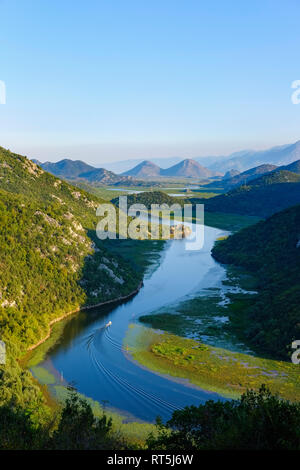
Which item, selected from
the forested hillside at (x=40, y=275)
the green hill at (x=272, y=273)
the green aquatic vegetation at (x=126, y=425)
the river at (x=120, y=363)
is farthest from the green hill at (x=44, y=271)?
the green hill at (x=272, y=273)

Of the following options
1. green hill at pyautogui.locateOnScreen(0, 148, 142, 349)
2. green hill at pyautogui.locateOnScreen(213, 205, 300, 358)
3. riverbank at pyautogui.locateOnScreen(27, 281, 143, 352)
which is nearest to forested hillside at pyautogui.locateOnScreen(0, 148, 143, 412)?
green hill at pyautogui.locateOnScreen(0, 148, 142, 349)

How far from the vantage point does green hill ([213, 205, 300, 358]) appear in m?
73.1

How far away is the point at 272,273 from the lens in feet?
379

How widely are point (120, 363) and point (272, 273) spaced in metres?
64.3

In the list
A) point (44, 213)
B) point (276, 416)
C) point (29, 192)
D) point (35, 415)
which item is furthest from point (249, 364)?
point (29, 192)

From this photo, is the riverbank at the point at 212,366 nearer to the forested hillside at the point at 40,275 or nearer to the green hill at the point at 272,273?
the green hill at the point at 272,273

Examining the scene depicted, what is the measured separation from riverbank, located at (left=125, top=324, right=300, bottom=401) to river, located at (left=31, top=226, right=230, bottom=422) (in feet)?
7.43

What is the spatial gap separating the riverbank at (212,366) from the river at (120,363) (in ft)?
7.43

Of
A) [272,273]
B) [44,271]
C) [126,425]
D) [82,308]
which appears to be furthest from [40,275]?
[272,273]

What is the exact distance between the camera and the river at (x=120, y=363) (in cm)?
5497

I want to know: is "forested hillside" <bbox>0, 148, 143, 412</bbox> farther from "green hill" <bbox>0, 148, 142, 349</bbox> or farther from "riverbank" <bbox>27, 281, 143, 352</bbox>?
"riverbank" <bbox>27, 281, 143, 352</bbox>

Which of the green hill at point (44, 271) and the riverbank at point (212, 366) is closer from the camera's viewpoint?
the riverbank at point (212, 366)
